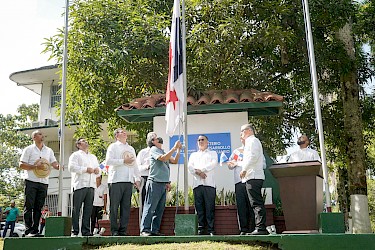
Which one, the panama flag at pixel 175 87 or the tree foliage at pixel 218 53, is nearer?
the panama flag at pixel 175 87

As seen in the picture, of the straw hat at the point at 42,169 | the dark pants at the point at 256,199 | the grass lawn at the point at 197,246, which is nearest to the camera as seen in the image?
the grass lawn at the point at 197,246

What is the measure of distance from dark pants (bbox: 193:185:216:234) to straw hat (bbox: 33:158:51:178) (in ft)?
8.33

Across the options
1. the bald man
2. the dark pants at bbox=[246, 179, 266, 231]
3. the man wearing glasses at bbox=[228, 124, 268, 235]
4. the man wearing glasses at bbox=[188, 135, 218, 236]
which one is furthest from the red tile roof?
the dark pants at bbox=[246, 179, 266, 231]

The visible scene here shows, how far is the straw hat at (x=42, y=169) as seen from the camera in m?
7.21

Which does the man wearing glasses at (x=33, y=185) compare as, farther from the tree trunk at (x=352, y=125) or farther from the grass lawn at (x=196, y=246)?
the tree trunk at (x=352, y=125)

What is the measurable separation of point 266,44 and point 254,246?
7471mm

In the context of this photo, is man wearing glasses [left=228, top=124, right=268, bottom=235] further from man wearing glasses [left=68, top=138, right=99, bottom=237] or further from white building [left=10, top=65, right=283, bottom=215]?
white building [left=10, top=65, right=283, bottom=215]

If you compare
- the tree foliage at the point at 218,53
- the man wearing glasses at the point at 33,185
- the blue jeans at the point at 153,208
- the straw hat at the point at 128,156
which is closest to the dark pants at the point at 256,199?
the blue jeans at the point at 153,208

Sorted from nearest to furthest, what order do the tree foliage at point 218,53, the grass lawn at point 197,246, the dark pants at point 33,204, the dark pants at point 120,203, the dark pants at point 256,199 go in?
the grass lawn at point 197,246 < the dark pants at point 256,199 < the dark pants at point 120,203 < the dark pants at point 33,204 < the tree foliage at point 218,53

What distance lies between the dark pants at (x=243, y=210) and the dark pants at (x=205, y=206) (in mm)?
522

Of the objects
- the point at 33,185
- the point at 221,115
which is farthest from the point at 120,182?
the point at 221,115

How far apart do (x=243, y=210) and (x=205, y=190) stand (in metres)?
0.75

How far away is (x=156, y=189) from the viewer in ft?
22.1

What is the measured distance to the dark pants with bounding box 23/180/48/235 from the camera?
700 cm
